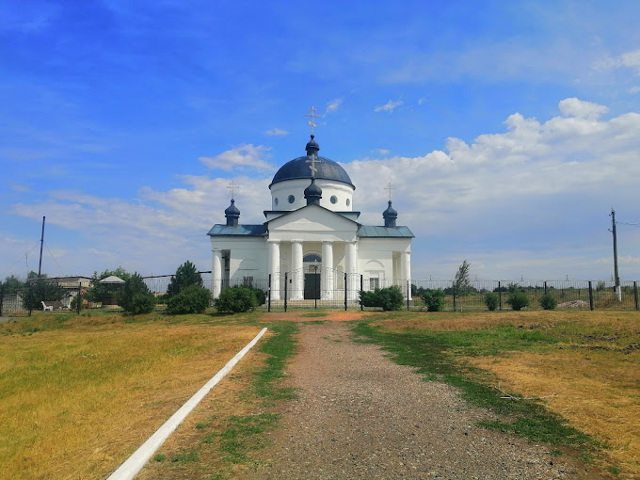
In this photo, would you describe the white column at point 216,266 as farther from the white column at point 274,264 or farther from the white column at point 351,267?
the white column at point 351,267

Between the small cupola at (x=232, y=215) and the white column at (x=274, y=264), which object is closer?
the white column at (x=274, y=264)

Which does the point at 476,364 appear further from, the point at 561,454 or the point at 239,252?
the point at 239,252

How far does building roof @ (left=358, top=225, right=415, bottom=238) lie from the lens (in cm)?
4006

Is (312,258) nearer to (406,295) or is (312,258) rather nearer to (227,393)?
(406,295)

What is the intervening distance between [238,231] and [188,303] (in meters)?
15.6

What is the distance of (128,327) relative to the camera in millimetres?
21094

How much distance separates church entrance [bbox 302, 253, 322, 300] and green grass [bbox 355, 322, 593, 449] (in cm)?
1762

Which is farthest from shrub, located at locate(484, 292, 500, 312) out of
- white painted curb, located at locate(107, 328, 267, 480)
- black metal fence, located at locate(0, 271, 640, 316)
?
white painted curb, located at locate(107, 328, 267, 480)

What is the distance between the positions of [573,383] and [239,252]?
34.2 m

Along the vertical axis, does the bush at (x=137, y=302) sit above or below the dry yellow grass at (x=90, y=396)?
above

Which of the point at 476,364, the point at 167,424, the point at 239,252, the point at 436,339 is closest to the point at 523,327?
the point at 436,339

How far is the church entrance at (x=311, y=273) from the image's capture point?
37156mm

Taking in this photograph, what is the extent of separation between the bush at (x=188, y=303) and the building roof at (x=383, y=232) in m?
17.2

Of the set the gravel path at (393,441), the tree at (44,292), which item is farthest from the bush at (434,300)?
the tree at (44,292)
